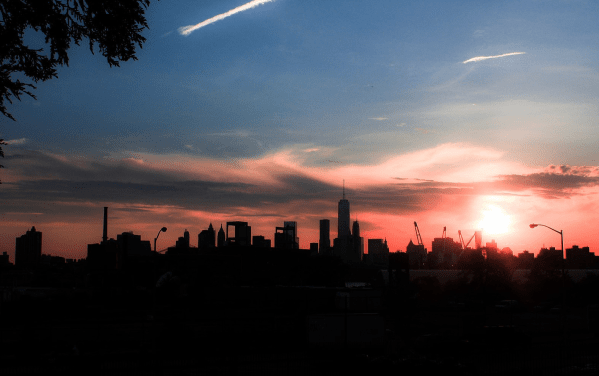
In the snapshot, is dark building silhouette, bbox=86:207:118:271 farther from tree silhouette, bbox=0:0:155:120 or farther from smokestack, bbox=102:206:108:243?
tree silhouette, bbox=0:0:155:120

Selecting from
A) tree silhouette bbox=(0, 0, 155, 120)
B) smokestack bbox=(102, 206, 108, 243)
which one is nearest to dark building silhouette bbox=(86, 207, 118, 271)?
smokestack bbox=(102, 206, 108, 243)

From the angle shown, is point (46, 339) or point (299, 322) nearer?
point (46, 339)

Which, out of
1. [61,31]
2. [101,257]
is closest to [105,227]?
[101,257]

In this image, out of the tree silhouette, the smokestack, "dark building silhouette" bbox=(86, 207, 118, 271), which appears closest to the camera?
the tree silhouette

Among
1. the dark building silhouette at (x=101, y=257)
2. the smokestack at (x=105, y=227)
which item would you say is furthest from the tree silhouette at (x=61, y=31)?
the smokestack at (x=105, y=227)

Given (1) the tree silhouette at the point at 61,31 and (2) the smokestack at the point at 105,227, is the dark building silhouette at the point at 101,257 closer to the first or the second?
(2) the smokestack at the point at 105,227

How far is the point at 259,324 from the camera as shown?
177 ft

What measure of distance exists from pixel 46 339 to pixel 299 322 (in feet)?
78.6

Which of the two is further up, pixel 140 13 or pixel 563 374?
pixel 140 13

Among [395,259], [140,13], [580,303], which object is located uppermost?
[140,13]

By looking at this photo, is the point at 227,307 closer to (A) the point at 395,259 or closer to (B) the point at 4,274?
(A) the point at 395,259

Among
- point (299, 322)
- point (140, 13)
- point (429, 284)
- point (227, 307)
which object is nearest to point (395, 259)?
point (429, 284)

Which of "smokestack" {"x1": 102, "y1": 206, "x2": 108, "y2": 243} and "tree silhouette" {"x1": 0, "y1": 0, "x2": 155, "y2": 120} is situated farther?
"smokestack" {"x1": 102, "y1": 206, "x2": 108, "y2": 243}

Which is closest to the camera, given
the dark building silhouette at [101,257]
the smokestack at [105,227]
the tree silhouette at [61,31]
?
the tree silhouette at [61,31]
